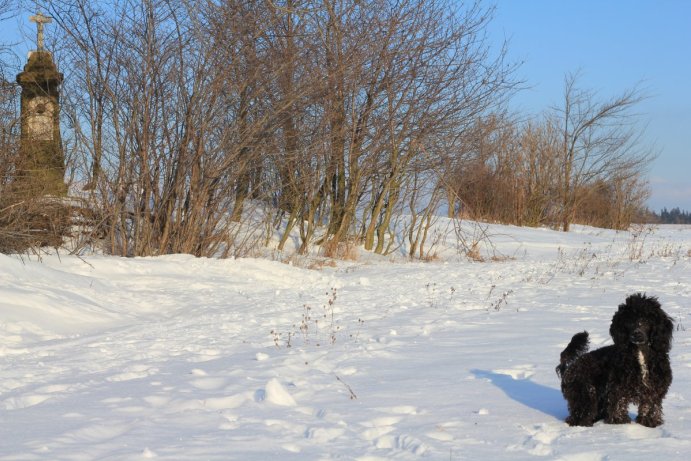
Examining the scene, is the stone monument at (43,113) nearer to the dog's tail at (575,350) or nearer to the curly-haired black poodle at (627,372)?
the dog's tail at (575,350)

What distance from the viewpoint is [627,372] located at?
4598 mm

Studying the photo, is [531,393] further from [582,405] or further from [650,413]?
[650,413]

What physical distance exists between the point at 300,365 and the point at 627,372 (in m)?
3.20

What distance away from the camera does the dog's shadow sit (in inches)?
207

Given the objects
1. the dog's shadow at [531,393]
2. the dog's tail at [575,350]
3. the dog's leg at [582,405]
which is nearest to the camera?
the dog's leg at [582,405]

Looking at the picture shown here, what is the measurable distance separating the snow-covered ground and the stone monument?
2.20 meters

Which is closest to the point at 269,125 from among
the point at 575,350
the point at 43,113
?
the point at 43,113

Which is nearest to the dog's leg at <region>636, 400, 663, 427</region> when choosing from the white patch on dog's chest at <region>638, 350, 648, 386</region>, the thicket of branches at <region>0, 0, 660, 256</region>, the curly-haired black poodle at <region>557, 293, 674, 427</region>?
the curly-haired black poodle at <region>557, 293, 674, 427</region>

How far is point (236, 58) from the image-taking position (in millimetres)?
15500

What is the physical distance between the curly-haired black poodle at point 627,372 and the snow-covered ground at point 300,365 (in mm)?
124

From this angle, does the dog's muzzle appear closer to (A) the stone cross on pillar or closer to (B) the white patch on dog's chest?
(B) the white patch on dog's chest

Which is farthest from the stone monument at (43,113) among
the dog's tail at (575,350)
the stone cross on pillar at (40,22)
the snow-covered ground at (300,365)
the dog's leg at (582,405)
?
the dog's leg at (582,405)

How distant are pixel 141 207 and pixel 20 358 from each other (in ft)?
27.7

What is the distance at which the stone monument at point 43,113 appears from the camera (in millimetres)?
14477
